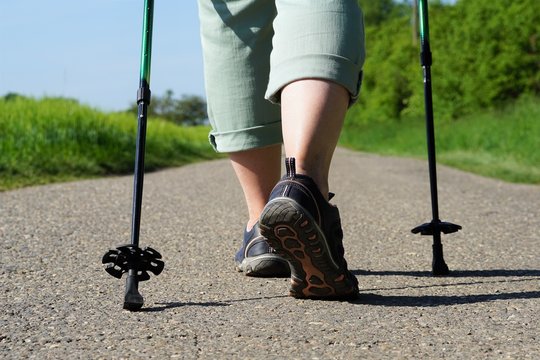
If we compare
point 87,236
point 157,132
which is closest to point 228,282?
point 87,236

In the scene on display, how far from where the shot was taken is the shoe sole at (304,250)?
6.70ft

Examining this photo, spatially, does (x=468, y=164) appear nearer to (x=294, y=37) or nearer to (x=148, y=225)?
(x=148, y=225)

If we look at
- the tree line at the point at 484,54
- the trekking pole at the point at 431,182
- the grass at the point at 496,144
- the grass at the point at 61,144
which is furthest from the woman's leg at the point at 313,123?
the tree line at the point at 484,54

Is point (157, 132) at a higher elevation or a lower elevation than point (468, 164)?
higher

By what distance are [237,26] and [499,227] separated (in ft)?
7.46

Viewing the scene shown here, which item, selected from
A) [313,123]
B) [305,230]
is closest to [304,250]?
[305,230]

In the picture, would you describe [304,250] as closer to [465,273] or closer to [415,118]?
[465,273]

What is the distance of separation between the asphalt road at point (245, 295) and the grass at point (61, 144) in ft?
9.66

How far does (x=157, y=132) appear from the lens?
15586mm

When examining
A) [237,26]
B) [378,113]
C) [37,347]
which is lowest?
[37,347]

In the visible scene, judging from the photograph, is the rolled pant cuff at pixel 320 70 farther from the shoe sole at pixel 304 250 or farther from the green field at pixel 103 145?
the green field at pixel 103 145

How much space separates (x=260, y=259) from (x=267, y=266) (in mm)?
31

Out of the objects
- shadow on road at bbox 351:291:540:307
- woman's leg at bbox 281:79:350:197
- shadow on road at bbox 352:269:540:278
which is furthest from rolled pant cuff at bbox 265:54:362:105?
shadow on road at bbox 352:269:540:278

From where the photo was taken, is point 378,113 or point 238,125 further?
point 378,113
